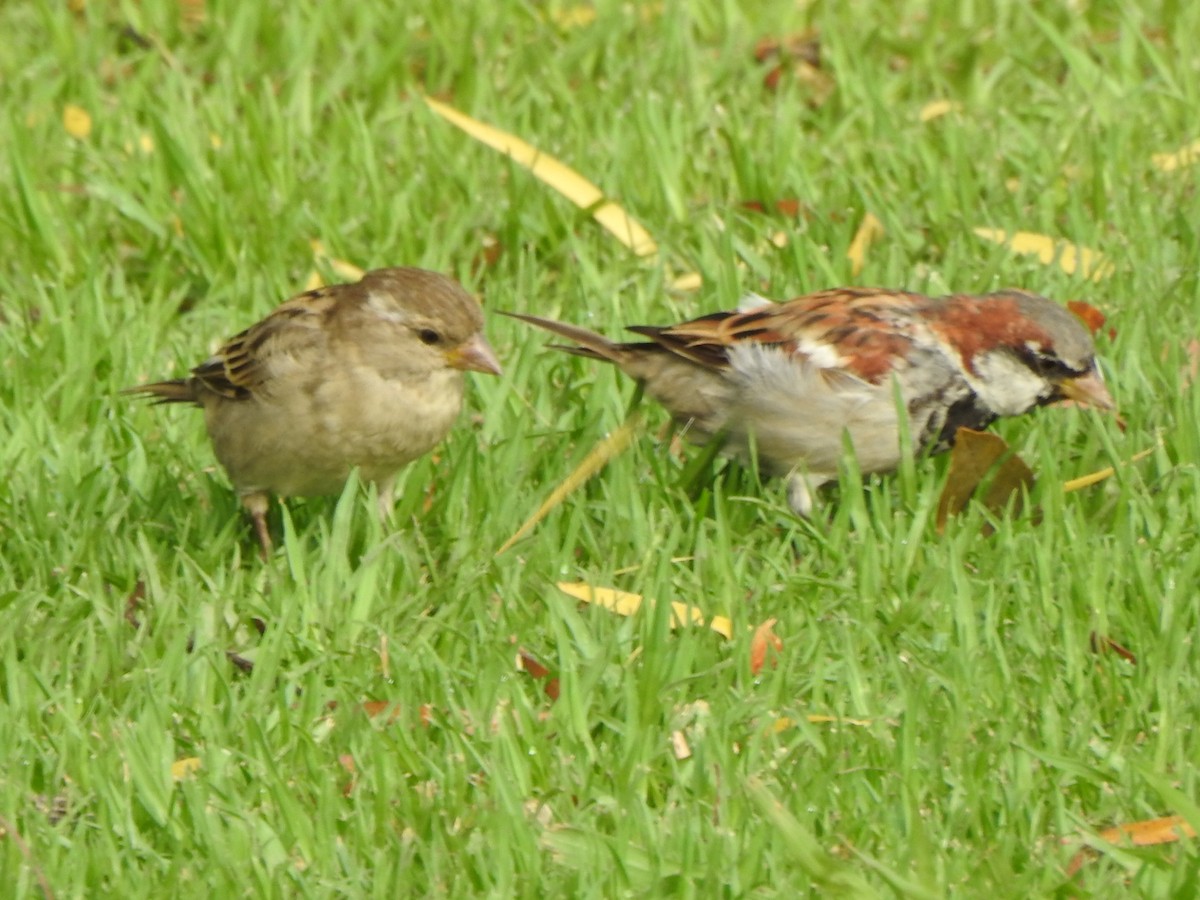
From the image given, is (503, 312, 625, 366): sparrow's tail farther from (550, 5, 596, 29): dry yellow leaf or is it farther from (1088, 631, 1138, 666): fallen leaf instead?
(550, 5, 596, 29): dry yellow leaf

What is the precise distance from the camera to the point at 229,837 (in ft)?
13.4

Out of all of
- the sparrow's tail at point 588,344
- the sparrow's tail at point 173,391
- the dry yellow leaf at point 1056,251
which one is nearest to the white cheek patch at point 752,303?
the sparrow's tail at point 588,344

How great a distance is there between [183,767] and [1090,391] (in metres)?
2.67

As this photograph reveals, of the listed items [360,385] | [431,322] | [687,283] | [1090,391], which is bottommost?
[687,283]

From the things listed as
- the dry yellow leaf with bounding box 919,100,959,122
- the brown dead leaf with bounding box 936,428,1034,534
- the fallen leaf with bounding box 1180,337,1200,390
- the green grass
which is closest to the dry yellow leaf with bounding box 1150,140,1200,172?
the green grass

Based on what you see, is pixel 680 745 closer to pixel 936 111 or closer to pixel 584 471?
pixel 584 471

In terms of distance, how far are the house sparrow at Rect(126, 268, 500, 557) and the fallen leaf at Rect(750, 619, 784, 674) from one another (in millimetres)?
1022

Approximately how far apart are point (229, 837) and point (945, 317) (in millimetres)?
2659

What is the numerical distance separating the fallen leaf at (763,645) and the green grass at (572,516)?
5cm

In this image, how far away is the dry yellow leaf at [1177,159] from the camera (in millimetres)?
7348

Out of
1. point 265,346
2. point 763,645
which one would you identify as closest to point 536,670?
point 763,645

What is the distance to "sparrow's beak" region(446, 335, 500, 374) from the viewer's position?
537cm

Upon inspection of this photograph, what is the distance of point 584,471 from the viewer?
559cm

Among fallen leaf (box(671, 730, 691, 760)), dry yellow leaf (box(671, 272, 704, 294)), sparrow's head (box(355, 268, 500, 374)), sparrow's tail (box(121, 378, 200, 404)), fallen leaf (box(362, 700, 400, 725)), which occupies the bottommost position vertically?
dry yellow leaf (box(671, 272, 704, 294))
